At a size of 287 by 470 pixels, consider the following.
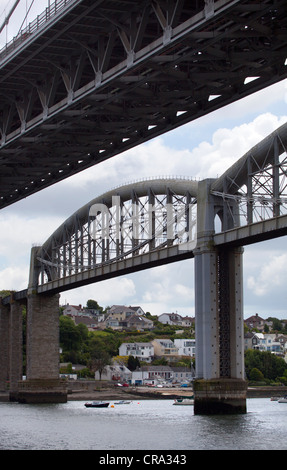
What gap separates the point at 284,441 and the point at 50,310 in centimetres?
6658

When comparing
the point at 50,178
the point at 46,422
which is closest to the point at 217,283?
the point at 46,422

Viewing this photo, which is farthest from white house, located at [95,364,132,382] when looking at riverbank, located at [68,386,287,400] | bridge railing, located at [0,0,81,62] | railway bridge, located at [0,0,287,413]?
bridge railing, located at [0,0,81,62]

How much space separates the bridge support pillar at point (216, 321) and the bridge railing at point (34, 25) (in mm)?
31954

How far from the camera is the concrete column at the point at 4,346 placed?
118 meters

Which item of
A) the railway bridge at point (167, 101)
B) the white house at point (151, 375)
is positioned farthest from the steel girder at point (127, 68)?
the white house at point (151, 375)

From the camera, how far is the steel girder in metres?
28.9

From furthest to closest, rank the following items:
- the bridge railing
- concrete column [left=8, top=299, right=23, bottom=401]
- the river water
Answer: concrete column [left=8, top=299, right=23, bottom=401] → the river water → the bridge railing

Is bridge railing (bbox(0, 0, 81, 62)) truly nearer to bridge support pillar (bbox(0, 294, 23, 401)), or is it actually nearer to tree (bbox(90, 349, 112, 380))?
bridge support pillar (bbox(0, 294, 23, 401))

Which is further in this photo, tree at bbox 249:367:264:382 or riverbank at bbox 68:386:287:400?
tree at bbox 249:367:264:382

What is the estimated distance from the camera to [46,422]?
6291cm

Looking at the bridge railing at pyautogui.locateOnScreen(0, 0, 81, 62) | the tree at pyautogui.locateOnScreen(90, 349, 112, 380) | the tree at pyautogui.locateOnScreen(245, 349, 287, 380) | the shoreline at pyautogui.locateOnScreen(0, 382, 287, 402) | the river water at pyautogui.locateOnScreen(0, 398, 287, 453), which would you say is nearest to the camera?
the bridge railing at pyautogui.locateOnScreen(0, 0, 81, 62)

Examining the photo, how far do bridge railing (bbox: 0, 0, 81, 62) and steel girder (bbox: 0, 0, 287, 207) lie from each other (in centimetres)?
11

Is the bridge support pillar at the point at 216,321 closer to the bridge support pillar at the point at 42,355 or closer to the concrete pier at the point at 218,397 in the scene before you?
the concrete pier at the point at 218,397

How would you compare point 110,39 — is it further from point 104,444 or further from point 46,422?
point 46,422
